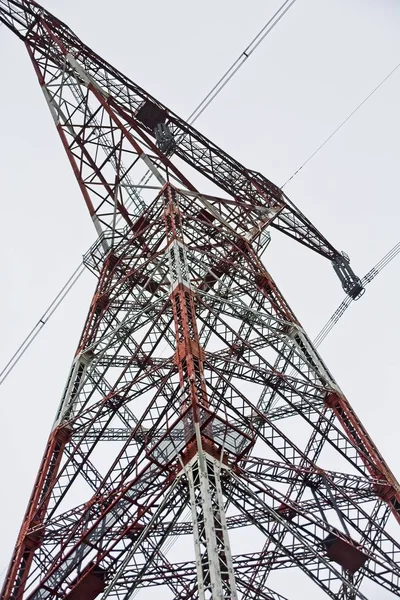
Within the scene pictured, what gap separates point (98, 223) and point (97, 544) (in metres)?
16.7

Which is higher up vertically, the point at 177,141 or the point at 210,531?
the point at 177,141

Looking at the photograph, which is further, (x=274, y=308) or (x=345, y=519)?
(x=274, y=308)

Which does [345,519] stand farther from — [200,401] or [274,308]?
[274,308]

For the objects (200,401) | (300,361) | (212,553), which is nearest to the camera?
(212,553)

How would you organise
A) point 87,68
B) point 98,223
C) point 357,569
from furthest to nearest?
point 87,68, point 98,223, point 357,569

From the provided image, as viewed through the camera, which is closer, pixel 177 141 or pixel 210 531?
pixel 210 531

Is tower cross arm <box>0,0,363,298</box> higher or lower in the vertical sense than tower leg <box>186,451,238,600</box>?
higher

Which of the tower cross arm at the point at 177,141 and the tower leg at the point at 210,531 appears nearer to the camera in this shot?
the tower leg at the point at 210,531

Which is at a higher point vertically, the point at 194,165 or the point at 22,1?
the point at 22,1

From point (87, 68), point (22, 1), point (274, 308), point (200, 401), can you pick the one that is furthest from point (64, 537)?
point (22, 1)

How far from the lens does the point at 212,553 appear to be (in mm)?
12453

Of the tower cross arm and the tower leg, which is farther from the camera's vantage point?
the tower cross arm

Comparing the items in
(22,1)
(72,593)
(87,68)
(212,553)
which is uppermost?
(22,1)

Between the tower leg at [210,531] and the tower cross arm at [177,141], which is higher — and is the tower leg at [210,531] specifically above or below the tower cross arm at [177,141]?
below
